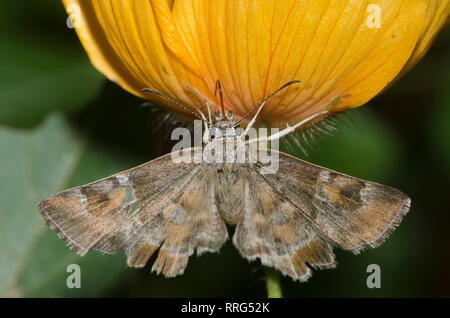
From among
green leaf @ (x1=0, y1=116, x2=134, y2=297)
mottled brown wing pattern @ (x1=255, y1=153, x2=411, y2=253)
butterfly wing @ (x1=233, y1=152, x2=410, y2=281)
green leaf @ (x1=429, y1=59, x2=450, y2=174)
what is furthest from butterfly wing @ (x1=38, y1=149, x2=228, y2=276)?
green leaf @ (x1=429, y1=59, x2=450, y2=174)

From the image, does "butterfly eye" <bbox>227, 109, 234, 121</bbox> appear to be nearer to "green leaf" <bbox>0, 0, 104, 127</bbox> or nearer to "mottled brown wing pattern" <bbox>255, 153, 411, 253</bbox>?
"mottled brown wing pattern" <bbox>255, 153, 411, 253</bbox>

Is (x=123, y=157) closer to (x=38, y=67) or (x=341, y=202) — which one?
(x=38, y=67)

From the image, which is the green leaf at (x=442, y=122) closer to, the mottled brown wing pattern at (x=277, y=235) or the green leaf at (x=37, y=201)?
the mottled brown wing pattern at (x=277, y=235)

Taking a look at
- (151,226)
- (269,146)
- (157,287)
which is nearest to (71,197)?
(151,226)

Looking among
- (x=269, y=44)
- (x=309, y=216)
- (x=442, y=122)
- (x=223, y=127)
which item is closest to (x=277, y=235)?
(x=309, y=216)

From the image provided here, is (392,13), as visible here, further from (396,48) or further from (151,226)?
(151,226)
